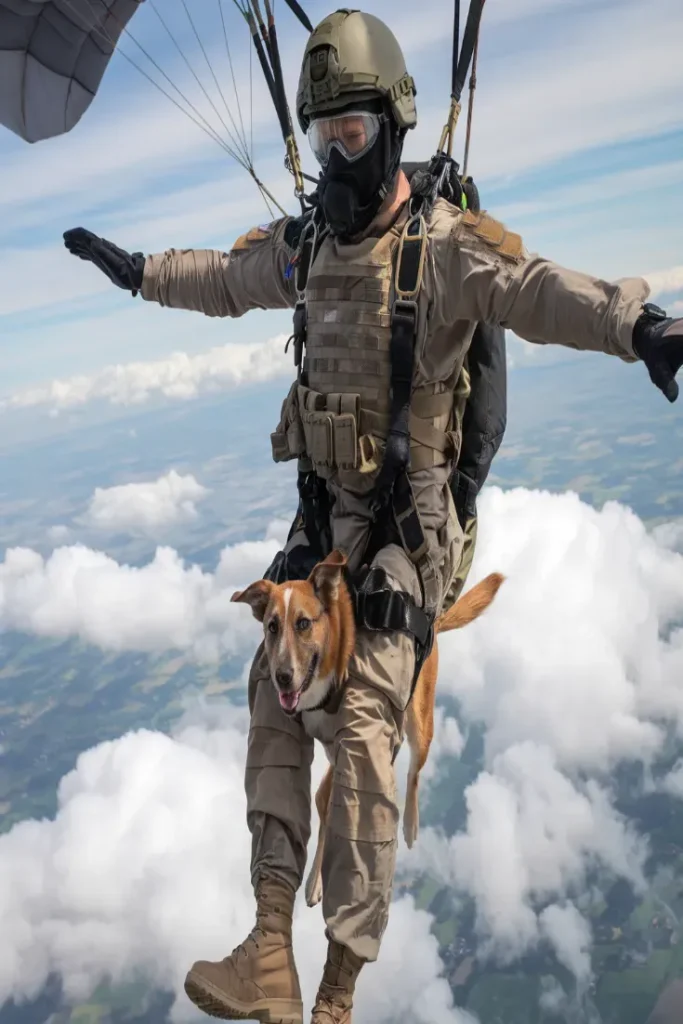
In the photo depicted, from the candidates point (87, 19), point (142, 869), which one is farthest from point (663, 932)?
point (87, 19)

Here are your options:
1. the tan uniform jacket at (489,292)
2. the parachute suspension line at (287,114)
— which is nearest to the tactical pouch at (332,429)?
the tan uniform jacket at (489,292)

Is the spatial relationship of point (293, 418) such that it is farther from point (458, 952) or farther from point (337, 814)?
point (458, 952)

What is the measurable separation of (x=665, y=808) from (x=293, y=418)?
16775cm

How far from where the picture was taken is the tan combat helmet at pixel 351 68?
3.79 metres

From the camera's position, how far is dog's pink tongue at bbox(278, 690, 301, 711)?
366 cm

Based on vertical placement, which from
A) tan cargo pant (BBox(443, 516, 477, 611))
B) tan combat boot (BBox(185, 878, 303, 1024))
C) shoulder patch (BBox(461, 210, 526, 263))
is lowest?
tan combat boot (BBox(185, 878, 303, 1024))

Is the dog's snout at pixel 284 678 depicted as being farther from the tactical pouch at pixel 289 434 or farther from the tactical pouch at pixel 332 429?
the tactical pouch at pixel 289 434

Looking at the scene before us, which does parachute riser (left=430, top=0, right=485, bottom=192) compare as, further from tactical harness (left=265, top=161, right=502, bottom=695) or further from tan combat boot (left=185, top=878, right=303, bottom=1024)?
tan combat boot (left=185, top=878, right=303, bottom=1024)

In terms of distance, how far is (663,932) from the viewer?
124 m

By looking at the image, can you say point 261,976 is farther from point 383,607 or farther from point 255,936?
point 383,607

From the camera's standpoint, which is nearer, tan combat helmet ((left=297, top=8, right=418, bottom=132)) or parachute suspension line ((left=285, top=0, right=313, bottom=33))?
tan combat helmet ((left=297, top=8, right=418, bottom=132))

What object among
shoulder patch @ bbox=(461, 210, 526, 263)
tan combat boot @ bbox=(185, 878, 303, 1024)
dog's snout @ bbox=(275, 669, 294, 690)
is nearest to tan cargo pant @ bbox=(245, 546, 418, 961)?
tan combat boot @ bbox=(185, 878, 303, 1024)

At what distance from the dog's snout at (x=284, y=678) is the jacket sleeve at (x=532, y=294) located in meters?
1.60

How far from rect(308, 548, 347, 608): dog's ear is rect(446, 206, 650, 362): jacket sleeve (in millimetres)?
1123
